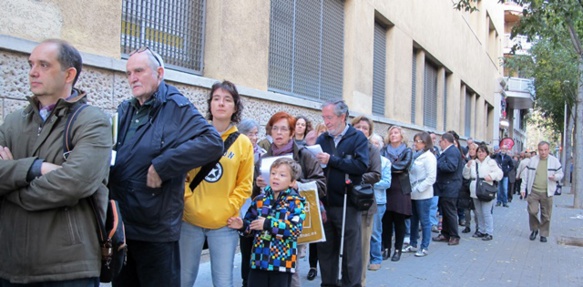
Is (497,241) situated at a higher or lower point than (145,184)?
lower

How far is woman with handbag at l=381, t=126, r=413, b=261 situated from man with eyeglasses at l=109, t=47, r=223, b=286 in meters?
4.99

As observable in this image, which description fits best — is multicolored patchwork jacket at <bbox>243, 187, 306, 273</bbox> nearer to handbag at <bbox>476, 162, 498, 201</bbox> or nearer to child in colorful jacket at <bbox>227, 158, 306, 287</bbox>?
child in colorful jacket at <bbox>227, 158, 306, 287</bbox>

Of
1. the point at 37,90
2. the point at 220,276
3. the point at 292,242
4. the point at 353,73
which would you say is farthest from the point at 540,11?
the point at 37,90

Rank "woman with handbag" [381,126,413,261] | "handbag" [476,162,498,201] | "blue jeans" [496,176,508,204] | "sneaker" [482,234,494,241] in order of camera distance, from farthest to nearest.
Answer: "blue jeans" [496,176,508,204] < "sneaker" [482,234,494,241] < "handbag" [476,162,498,201] < "woman with handbag" [381,126,413,261]

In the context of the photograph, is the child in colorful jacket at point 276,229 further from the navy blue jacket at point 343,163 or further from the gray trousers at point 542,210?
the gray trousers at point 542,210

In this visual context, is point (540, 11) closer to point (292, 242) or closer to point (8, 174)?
point (292, 242)

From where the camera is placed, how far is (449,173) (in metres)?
9.74

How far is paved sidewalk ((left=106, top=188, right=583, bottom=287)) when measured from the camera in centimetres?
676

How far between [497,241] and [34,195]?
964 cm

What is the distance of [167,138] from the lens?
10.3ft

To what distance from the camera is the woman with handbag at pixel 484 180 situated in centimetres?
1036

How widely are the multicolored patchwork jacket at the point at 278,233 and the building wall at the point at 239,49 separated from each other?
2.44 m

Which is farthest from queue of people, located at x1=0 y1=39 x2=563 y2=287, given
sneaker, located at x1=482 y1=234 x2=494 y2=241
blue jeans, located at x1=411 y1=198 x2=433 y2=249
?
sneaker, located at x1=482 y1=234 x2=494 y2=241

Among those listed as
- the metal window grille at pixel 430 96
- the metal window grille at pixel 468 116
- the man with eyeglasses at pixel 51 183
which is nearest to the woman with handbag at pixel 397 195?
the man with eyeglasses at pixel 51 183
